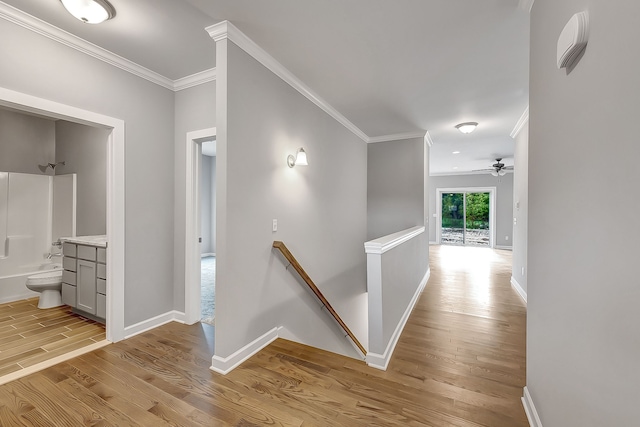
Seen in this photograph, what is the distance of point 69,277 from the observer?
3176 millimetres

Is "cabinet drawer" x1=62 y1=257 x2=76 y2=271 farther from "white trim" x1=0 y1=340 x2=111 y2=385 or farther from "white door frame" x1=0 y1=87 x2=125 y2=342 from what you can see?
"white trim" x1=0 y1=340 x2=111 y2=385

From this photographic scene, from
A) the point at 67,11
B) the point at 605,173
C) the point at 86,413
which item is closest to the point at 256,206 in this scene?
the point at 86,413

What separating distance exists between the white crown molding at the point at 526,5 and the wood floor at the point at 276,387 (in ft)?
8.59

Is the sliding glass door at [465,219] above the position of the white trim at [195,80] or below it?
below

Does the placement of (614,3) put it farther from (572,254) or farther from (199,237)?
(199,237)

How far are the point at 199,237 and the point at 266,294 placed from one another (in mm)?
1149

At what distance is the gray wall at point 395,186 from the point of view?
486 cm

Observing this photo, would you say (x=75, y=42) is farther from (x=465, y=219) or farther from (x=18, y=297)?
(x=465, y=219)

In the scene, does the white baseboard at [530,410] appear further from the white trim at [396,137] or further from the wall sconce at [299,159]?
the white trim at [396,137]

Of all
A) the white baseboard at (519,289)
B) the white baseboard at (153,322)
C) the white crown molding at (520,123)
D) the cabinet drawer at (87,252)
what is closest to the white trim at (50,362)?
the white baseboard at (153,322)

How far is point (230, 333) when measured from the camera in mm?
2070

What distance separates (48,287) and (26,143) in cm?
232

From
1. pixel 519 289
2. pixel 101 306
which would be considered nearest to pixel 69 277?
pixel 101 306

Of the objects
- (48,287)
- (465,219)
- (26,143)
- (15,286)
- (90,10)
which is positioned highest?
(90,10)
